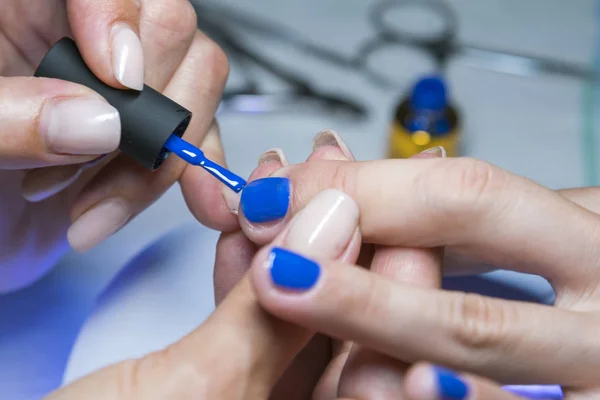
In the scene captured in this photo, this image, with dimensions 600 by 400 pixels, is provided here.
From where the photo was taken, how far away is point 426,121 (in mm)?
903

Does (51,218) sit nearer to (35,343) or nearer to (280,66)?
A: (35,343)

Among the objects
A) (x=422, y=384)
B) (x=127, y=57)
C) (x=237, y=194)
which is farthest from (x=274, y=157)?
(x=422, y=384)

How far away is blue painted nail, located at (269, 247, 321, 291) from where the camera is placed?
0.42m

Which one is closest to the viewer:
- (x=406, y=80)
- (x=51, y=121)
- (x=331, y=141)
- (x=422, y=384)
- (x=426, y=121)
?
(x=422, y=384)

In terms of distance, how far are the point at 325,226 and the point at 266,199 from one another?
2.9 inches

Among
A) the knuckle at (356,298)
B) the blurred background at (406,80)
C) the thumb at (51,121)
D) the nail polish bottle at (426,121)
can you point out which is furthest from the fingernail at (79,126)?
the nail polish bottle at (426,121)

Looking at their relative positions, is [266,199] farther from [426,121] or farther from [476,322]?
[426,121]

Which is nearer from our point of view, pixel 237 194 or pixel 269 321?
pixel 269 321

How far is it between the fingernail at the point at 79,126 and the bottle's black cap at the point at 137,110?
1cm

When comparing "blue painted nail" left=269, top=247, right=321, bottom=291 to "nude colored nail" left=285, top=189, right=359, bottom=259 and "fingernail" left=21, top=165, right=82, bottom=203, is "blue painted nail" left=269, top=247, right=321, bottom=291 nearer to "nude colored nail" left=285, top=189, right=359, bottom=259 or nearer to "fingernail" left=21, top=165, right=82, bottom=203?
"nude colored nail" left=285, top=189, right=359, bottom=259

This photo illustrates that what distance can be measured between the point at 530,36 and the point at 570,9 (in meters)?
0.11

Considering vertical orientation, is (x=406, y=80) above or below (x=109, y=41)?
below

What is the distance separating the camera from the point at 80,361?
2.10ft

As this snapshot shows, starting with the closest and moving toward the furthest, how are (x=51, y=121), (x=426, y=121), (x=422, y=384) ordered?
(x=422, y=384), (x=51, y=121), (x=426, y=121)
